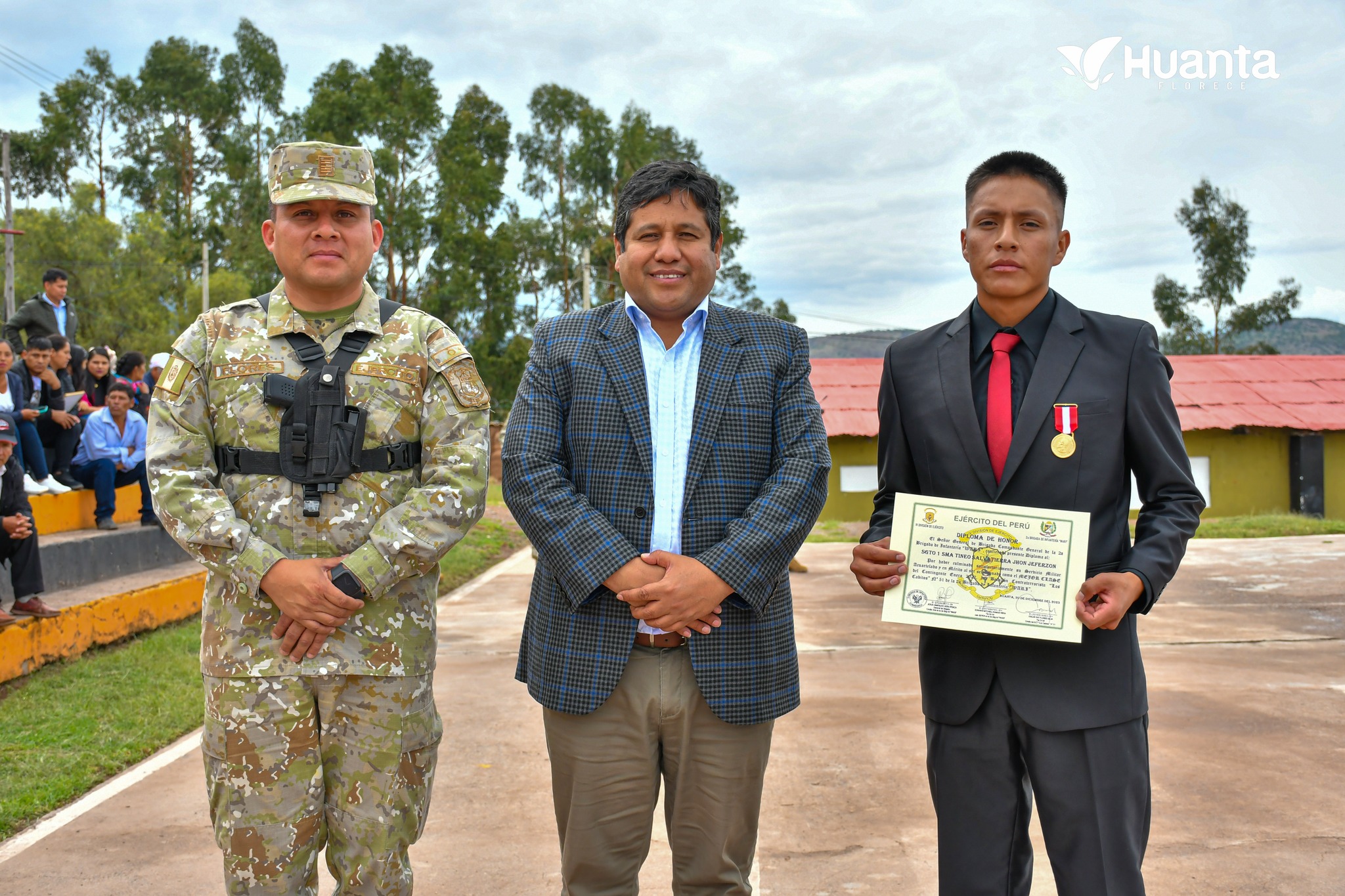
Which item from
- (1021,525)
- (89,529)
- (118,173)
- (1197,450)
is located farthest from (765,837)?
(118,173)

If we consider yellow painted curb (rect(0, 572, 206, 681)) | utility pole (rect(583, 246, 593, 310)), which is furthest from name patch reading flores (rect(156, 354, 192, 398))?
utility pole (rect(583, 246, 593, 310))

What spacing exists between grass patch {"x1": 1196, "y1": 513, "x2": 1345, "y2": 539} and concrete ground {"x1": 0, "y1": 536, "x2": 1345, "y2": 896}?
24.3 ft

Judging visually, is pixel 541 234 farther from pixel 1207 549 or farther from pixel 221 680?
pixel 221 680

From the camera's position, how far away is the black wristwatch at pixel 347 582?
2.50 m

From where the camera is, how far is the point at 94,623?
6.82 meters

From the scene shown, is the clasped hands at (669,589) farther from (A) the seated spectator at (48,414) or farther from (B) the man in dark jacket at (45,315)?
(B) the man in dark jacket at (45,315)

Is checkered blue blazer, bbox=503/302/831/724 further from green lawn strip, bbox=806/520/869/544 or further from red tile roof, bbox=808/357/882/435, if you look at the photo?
red tile roof, bbox=808/357/882/435

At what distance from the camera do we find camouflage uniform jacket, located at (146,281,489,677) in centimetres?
252

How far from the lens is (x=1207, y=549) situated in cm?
1261

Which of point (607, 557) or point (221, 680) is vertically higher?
point (607, 557)

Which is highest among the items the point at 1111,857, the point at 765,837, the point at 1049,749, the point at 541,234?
the point at 541,234

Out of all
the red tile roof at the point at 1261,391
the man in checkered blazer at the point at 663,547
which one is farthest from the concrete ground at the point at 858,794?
the red tile roof at the point at 1261,391

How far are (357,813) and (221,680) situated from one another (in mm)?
477

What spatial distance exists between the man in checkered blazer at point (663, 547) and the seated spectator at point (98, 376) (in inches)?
343
